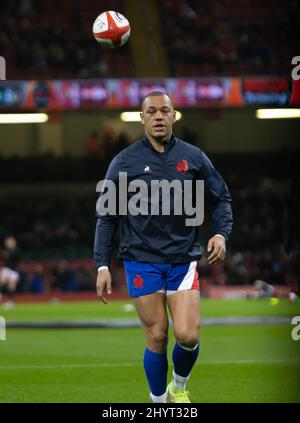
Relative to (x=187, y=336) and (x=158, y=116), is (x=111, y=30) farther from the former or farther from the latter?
(x=187, y=336)

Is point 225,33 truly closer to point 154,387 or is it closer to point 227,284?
point 227,284

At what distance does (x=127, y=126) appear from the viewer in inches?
1383

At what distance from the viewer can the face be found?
8148mm

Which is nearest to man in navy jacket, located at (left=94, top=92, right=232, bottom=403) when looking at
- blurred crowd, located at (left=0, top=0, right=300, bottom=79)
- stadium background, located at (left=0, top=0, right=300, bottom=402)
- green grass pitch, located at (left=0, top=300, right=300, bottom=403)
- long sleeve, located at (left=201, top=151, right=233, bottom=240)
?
long sleeve, located at (left=201, top=151, right=233, bottom=240)

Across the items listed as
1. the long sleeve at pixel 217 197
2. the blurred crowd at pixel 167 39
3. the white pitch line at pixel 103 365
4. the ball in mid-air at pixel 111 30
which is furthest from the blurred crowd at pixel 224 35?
the long sleeve at pixel 217 197

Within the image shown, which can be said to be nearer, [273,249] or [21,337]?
[21,337]

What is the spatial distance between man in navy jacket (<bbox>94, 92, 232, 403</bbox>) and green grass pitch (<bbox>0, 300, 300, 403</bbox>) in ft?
3.99

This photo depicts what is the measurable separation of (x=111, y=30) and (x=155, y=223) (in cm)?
284

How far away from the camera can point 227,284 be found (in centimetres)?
2814

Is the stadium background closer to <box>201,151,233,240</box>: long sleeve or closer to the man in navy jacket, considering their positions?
<box>201,151,233,240</box>: long sleeve

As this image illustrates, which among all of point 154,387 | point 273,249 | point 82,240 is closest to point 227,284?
point 273,249

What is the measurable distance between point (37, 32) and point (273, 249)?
36.9 feet

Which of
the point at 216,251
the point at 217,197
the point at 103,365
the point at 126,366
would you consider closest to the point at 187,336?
the point at 216,251

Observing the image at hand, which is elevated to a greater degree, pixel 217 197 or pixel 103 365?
pixel 217 197
